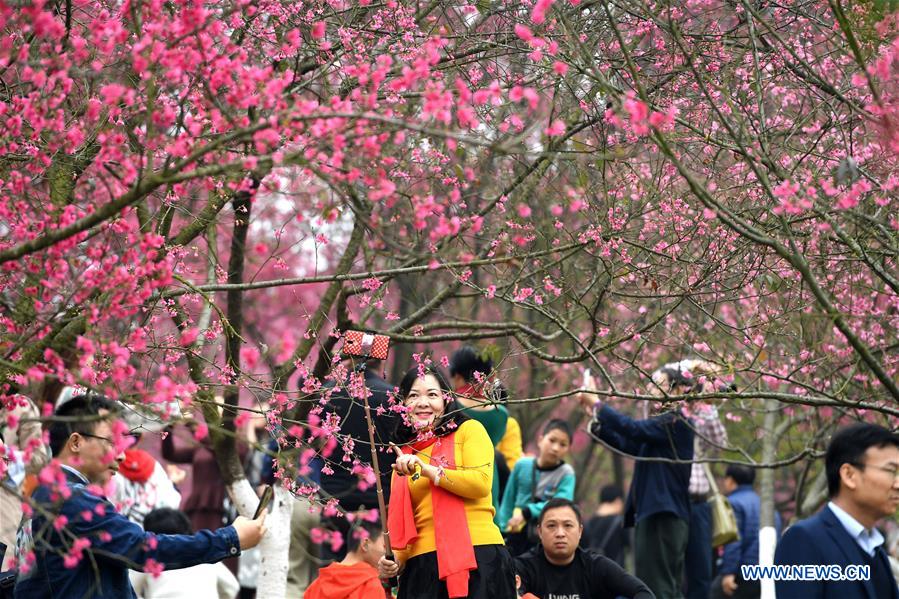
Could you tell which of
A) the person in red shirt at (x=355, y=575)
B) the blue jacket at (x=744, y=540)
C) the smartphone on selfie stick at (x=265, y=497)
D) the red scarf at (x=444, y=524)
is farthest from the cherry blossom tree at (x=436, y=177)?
the blue jacket at (x=744, y=540)

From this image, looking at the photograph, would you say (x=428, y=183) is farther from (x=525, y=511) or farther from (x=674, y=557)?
(x=674, y=557)

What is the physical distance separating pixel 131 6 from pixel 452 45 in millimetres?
3752

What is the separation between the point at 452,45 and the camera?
7500 millimetres

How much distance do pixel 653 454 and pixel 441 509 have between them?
3138mm

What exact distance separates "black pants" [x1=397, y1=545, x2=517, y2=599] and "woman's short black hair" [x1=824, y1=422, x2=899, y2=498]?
1.85m

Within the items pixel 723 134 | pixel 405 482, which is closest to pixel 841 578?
pixel 405 482

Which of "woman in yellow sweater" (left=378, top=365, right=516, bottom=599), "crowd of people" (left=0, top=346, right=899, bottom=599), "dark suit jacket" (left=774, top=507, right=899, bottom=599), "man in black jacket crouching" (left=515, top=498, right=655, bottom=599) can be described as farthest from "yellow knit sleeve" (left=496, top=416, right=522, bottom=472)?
"dark suit jacket" (left=774, top=507, right=899, bottom=599)

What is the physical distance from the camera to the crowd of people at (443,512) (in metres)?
4.96

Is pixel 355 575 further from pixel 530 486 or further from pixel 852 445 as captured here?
pixel 852 445

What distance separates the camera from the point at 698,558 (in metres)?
10.2

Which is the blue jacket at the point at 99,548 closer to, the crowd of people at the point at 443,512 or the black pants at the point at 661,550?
the crowd of people at the point at 443,512

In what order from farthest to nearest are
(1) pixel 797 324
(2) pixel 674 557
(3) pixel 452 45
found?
(2) pixel 674 557, (1) pixel 797 324, (3) pixel 452 45

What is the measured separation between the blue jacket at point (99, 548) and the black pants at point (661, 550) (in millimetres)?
4500

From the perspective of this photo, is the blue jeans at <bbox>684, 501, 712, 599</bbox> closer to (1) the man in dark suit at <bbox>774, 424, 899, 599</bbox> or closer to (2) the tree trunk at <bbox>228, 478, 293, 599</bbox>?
(2) the tree trunk at <bbox>228, 478, 293, 599</bbox>
